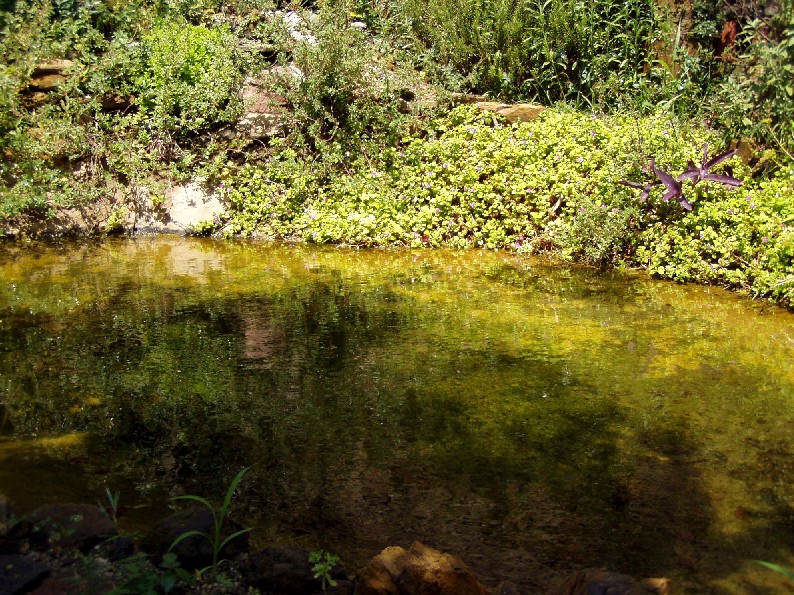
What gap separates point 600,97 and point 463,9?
2158mm

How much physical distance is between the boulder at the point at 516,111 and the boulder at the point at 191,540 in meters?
7.23

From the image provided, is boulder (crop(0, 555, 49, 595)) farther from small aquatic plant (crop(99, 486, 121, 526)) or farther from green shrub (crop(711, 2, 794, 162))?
green shrub (crop(711, 2, 794, 162))

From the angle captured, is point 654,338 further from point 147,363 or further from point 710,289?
point 147,363

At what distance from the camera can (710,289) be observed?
713 centimetres

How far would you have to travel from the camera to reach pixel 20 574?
2809 mm

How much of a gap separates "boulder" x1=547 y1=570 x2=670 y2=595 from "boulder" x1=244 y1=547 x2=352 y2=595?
0.85m

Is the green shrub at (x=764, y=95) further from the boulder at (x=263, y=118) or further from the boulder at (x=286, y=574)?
the boulder at (x=286, y=574)

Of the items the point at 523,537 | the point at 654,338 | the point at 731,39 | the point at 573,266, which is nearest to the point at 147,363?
the point at 523,537

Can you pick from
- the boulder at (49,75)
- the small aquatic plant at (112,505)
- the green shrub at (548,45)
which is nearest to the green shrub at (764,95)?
the green shrub at (548,45)

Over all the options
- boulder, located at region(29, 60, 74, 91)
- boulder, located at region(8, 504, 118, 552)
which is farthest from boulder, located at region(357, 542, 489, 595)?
boulder, located at region(29, 60, 74, 91)

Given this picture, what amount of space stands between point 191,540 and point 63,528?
491mm

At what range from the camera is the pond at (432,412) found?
3.47 metres

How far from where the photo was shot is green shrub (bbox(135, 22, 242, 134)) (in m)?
9.62

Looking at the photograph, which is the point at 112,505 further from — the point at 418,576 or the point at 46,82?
the point at 46,82
